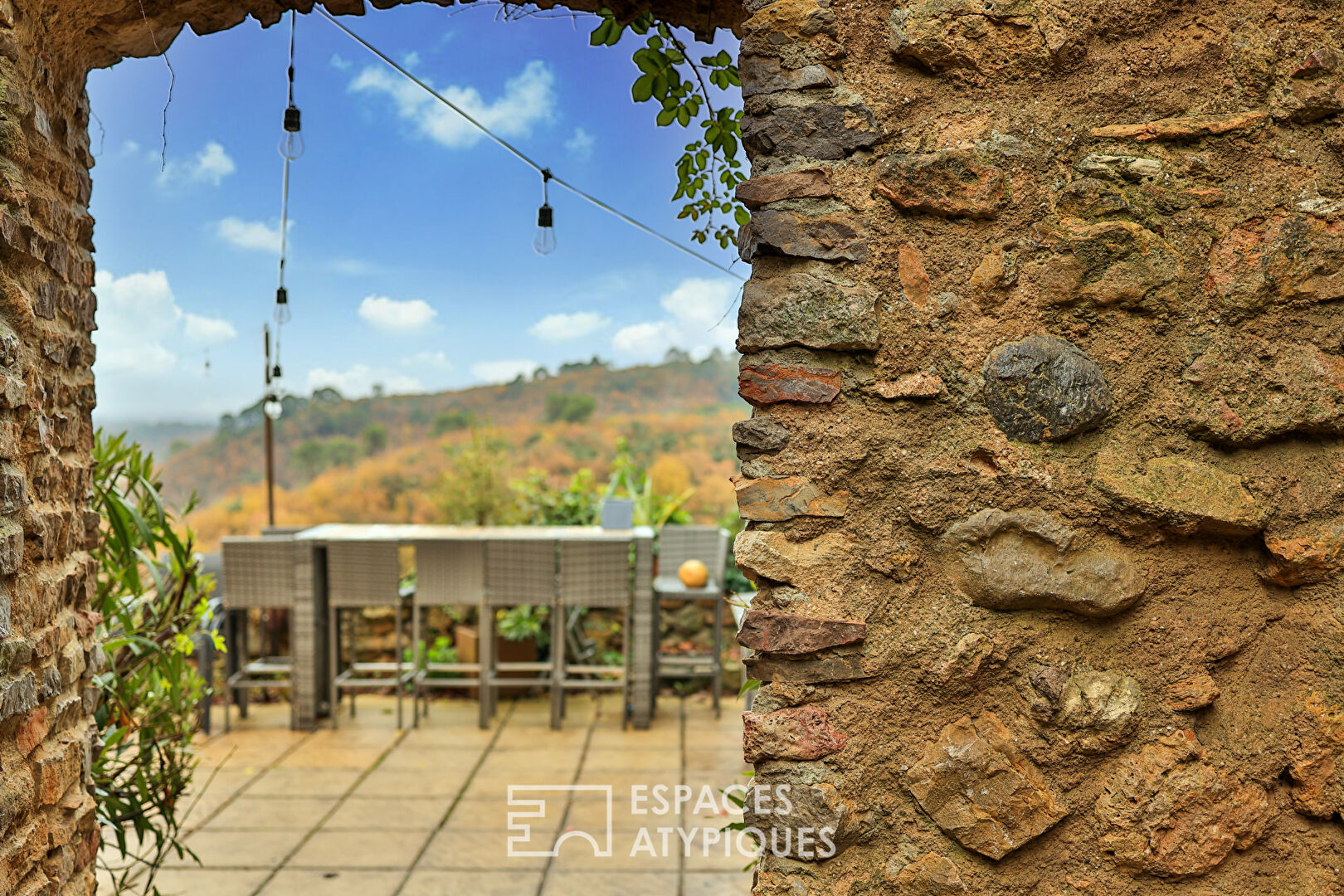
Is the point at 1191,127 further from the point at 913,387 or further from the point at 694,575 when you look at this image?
the point at 694,575

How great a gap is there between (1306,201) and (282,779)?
3779 mm

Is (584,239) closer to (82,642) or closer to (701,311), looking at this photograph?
(701,311)

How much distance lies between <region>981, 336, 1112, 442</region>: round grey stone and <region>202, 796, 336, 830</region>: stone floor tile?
291 centimetres

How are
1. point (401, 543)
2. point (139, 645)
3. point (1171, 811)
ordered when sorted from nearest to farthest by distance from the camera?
point (1171, 811) → point (139, 645) → point (401, 543)

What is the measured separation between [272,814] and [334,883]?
0.66 m

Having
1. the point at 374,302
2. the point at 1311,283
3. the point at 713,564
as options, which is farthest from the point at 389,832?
the point at 374,302

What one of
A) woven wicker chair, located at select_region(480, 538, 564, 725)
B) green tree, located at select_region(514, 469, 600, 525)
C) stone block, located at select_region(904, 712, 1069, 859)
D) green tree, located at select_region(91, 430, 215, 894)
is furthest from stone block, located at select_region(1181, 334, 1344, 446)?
green tree, located at select_region(514, 469, 600, 525)

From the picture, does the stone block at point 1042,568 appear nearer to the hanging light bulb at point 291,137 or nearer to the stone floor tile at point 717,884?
the stone floor tile at point 717,884

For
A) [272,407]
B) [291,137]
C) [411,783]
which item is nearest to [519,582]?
[411,783]

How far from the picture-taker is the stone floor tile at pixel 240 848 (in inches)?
118

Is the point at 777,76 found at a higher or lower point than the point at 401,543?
higher

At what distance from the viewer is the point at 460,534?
4.46 metres

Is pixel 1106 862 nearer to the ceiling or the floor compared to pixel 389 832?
nearer to the ceiling

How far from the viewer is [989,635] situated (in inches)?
54.8
